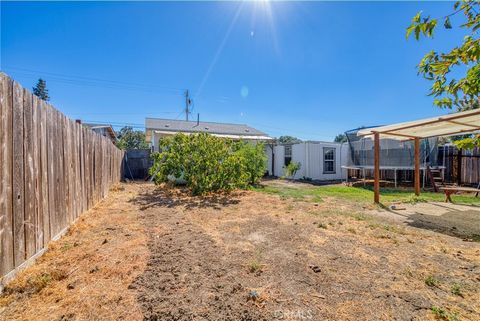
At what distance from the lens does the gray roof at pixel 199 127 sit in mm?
17734

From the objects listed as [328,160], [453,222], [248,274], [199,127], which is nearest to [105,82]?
[199,127]

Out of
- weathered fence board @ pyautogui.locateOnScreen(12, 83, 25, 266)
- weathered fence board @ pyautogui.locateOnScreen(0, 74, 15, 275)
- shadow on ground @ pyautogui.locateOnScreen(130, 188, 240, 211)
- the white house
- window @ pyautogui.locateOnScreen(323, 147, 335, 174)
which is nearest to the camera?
weathered fence board @ pyautogui.locateOnScreen(0, 74, 15, 275)

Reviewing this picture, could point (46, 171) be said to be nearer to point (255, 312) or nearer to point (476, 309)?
point (255, 312)

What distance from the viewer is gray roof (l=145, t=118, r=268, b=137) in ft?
58.2

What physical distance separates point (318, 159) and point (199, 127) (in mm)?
10306

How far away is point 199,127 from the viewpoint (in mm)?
19281

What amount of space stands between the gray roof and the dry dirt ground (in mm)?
13812

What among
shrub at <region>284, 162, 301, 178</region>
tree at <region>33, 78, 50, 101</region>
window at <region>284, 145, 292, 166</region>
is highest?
tree at <region>33, 78, 50, 101</region>

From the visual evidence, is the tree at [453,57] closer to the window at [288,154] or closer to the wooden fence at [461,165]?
the wooden fence at [461,165]

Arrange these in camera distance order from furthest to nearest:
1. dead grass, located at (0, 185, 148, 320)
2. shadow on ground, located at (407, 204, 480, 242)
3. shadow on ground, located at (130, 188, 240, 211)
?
shadow on ground, located at (130, 188, 240, 211), shadow on ground, located at (407, 204, 480, 242), dead grass, located at (0, 185, 148, 320)

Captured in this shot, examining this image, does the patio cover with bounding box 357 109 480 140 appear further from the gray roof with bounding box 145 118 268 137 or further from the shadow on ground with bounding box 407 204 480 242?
the gray roof with bounding box 145 118 268 137

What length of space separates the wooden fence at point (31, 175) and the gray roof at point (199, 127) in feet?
44.2

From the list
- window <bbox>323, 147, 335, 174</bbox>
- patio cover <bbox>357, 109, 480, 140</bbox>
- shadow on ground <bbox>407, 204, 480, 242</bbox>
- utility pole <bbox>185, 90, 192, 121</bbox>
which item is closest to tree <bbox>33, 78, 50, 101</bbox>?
utility pole <bbox>185, 90, 192, 121</bbox>

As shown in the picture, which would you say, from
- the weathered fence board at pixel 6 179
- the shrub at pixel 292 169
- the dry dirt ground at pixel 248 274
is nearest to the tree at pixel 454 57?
the dry dirt ground at pixel 248 274
